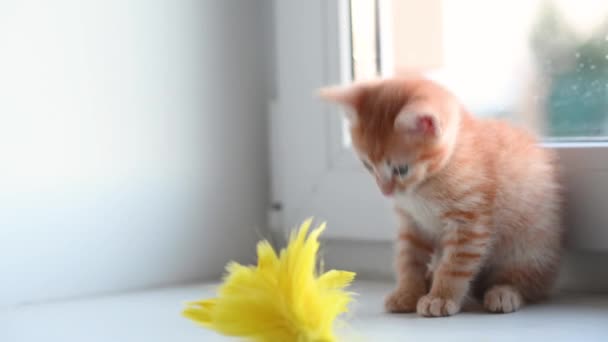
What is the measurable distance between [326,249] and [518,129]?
357mm

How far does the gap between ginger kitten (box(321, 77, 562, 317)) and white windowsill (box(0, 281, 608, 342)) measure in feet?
0.11

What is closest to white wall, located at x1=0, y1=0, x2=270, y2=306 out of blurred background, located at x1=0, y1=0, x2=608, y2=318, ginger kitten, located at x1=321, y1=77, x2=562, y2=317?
blurred background, located at x1=0, y1=0, x2=608, y2=318

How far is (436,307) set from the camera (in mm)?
892

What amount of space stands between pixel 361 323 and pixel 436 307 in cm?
8

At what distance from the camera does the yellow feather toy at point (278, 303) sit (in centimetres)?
67

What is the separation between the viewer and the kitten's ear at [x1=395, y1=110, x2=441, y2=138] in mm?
853

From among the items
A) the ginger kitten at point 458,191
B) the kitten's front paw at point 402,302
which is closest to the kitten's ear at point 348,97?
the ginger kitten at point 458,191

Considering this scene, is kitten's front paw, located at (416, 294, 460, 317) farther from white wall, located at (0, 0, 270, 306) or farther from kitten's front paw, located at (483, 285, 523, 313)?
white wall, located at (0, 0, 270, 306)

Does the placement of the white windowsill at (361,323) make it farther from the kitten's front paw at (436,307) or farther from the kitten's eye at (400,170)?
the kitten's eye at (400,170)

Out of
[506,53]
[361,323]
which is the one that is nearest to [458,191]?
[361,323]

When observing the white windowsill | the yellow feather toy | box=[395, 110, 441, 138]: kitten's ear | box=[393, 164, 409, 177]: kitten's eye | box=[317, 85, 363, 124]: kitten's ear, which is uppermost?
box=[317, 85, 363, 124]: kitten's ear

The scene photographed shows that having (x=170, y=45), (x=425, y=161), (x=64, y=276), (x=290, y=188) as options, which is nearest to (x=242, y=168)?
(x=290, y=188)

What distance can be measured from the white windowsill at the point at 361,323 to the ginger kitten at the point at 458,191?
1.3 inches

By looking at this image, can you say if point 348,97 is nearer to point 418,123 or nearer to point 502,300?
point 418,123
